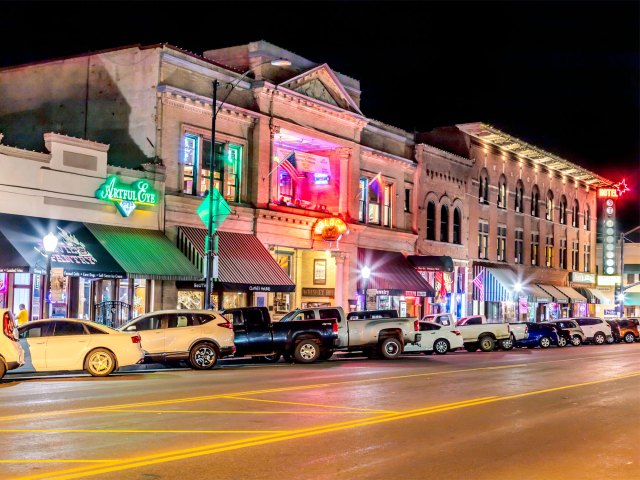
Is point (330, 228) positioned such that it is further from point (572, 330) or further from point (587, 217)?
point (587, 217)

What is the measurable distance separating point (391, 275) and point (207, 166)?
13.2 metres

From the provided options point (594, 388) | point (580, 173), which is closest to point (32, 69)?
point (594, 388)

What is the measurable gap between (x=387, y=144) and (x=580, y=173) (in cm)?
2695

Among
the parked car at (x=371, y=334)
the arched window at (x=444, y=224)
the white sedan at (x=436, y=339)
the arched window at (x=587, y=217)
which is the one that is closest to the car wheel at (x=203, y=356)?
the parked car at (x=371, y=334)

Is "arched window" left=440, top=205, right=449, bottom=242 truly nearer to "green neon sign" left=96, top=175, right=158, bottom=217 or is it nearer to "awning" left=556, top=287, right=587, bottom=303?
"awning" left=556, top=287, right=587, bottom=303

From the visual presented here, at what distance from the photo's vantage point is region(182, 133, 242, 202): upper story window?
108 feet

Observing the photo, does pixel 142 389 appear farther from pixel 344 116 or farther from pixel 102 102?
pixel 344 116

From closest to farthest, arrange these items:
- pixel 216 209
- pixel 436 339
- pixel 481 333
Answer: pixel 216 209 → pixel 436 339 → pixel 481 333

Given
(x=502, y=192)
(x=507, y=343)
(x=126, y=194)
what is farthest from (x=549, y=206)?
(x=126, y=194)

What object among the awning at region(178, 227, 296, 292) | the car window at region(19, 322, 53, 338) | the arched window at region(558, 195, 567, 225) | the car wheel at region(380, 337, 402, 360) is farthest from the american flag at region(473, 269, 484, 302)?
the car window at region(19, 322, 53, 338)

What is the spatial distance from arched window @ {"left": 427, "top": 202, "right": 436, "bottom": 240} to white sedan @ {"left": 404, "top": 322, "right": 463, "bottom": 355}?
13.4m

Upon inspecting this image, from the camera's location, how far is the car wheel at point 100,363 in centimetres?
2053

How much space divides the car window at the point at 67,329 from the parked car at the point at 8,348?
1662mm

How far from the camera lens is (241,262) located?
33.3 m
